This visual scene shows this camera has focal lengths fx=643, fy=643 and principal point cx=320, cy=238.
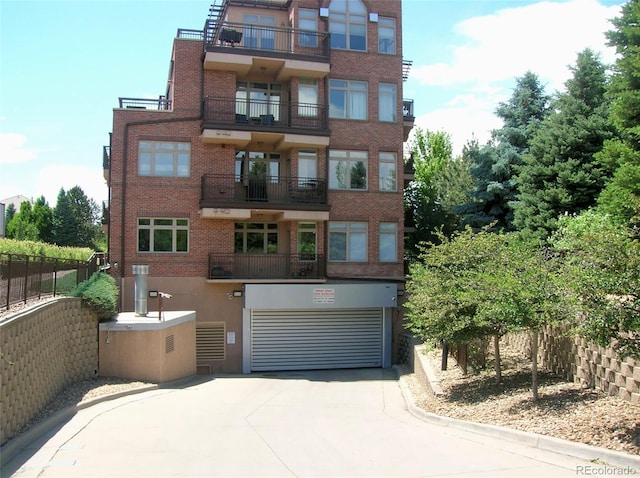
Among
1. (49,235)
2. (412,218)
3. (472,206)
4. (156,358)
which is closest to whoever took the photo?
(156,358)

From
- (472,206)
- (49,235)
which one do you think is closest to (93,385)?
(472,206)

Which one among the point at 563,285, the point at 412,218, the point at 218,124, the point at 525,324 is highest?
the point at 218,124

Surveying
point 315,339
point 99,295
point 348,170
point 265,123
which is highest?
point 265,123

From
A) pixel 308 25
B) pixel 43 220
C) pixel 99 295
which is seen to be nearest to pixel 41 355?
pixel 99 295

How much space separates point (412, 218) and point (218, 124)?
13315 mm

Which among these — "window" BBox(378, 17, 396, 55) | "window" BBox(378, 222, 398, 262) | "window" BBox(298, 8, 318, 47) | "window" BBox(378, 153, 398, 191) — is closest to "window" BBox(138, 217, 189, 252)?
"window" BBox(378, 222, 398, 262)

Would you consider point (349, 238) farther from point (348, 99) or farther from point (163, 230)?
point (163, 230)

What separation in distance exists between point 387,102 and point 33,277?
18.7 metres

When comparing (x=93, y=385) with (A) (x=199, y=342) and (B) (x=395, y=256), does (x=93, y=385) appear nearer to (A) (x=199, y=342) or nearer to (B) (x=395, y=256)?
(A) (x=199, y=342)

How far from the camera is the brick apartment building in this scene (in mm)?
26734

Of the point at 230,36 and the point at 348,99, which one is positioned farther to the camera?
the point at 348,99

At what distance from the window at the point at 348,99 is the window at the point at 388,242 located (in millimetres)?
5037

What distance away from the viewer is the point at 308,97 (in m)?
28.4

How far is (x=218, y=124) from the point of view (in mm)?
26391
